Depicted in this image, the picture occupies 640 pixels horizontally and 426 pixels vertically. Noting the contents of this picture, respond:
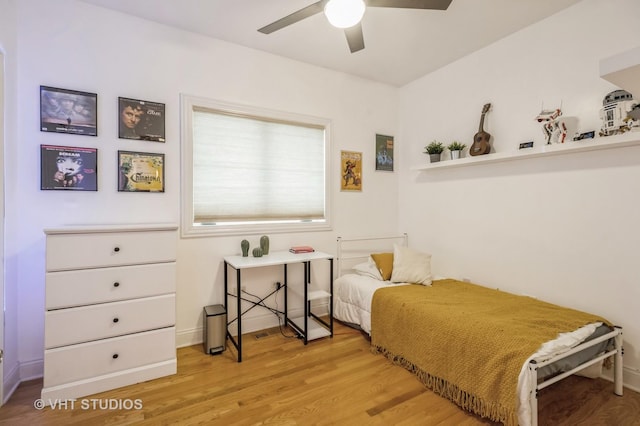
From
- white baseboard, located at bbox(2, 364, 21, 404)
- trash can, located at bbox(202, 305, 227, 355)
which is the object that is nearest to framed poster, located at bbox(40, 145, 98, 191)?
white baseboard, located at bbox(2, 364, 21, 404)

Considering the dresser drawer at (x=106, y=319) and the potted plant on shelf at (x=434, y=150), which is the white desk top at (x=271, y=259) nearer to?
the dresser drawer at (x=106, y=319)

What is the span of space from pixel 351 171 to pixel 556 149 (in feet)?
6.16

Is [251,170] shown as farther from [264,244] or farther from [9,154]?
[9,154]

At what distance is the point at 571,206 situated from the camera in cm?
233

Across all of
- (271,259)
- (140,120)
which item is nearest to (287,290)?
(271,259)

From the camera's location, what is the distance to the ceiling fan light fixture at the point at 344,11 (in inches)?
67.6

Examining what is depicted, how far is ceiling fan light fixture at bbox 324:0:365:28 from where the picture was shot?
5.63 feet

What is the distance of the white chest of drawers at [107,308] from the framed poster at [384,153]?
250 cm

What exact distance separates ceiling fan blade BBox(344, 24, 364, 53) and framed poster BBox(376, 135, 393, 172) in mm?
1508

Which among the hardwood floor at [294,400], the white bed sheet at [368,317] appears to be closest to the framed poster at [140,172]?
the hardwood floor at [294,400]

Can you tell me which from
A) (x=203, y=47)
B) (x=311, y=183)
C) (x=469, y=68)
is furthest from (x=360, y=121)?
(x=203, y=47)

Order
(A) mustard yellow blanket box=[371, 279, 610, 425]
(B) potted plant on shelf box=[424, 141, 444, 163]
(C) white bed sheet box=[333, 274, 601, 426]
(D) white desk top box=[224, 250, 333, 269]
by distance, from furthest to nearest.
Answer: (B) potted plant on shelf box=[424, 141, 444, 163] < (D) white desk top box=[224, 250, 333, 269] < (A) mustard yellow blanket box=[371, 279, 610, 425] < (C) white bed sheet box=[333, 274, 601, 426]

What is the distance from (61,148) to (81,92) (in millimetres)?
448

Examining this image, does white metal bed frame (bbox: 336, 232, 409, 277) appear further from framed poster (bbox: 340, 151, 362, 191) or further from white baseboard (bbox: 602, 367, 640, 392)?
white baseboard (bbox: 602, 367, 640, 392)
